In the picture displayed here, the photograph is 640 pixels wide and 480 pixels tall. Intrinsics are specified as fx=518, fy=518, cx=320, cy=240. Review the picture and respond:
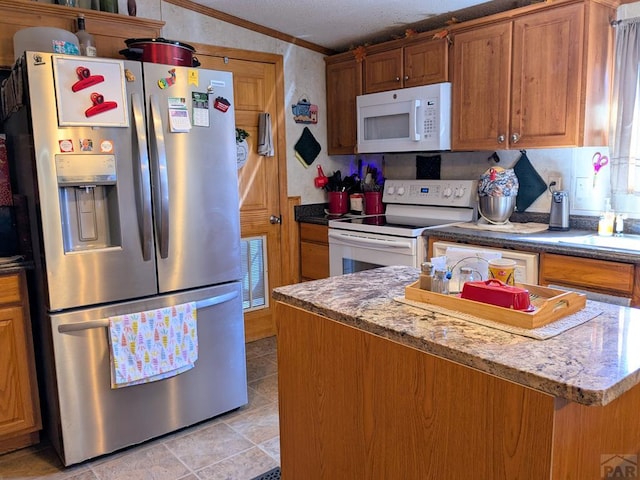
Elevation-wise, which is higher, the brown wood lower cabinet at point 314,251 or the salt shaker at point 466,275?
the salt shaker at point 466,275

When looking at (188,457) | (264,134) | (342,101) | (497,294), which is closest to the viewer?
(497,294)

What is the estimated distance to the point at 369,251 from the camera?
3350mm

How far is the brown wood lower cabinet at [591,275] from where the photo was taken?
225 cm

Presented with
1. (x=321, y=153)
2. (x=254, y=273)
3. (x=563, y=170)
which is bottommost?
(x=254, y=273)

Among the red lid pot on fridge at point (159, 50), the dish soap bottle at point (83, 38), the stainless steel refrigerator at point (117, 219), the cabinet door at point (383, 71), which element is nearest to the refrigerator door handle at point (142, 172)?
the stainless steel refrigerator at point (117, 219)

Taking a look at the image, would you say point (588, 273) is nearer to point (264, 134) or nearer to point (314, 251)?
point (314, 251)

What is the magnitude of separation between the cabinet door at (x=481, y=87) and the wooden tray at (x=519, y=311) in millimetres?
1799

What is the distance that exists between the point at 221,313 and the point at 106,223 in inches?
28.7

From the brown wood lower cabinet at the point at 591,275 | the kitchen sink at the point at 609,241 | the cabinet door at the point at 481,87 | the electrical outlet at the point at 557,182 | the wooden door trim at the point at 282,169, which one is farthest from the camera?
the wooden door trim at the point at 282,169

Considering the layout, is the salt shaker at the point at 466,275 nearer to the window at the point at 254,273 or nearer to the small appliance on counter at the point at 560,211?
the small appliance on counter at the point at 560,211

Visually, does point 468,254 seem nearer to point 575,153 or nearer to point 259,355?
point 575,153

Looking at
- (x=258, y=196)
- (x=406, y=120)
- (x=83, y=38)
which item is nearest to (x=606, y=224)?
(x=406, y=120)

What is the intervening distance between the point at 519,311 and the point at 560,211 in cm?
201

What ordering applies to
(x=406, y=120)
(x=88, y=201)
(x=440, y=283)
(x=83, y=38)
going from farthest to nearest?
(x=406, y=120)
(x=83, y=38)
(x=88, y=201)
(x=440, y=283)
